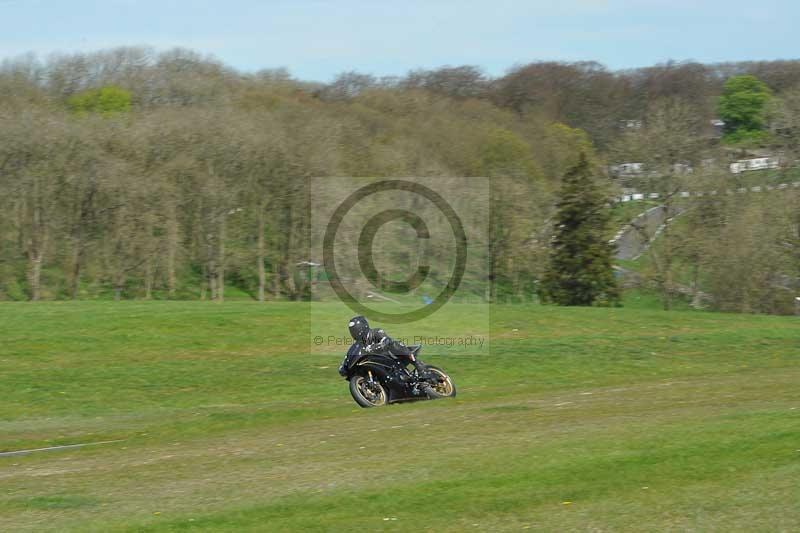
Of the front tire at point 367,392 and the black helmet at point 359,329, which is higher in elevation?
the black helmet at point 359,329

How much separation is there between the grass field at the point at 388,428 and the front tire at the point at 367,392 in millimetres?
525

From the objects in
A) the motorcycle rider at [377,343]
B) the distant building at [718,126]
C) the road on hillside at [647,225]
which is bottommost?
the motorcycle rider at [377,343]

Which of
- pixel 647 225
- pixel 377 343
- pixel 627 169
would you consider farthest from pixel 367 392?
pixel 627 169

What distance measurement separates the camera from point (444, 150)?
87.4 meters

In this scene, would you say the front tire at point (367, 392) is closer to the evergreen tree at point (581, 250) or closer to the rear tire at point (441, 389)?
the rear tire at point (441, 389)

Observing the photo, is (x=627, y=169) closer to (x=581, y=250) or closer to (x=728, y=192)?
(x=728, y=192)

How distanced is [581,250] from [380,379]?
1627 inches

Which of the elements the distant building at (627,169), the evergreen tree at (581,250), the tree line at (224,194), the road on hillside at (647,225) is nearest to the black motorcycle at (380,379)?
the evergreen tree at (581,250)

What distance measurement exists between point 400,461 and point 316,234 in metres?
47.5

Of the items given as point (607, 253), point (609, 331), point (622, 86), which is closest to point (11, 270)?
point (607, 253)

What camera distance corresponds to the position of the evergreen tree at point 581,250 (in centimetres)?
5934

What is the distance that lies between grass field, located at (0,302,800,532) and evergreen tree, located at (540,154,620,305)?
24.3 meters

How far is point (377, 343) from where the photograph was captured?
20.4m

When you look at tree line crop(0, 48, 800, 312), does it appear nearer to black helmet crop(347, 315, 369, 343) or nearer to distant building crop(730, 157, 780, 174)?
distant building crop(730, 157, 780, 174)
